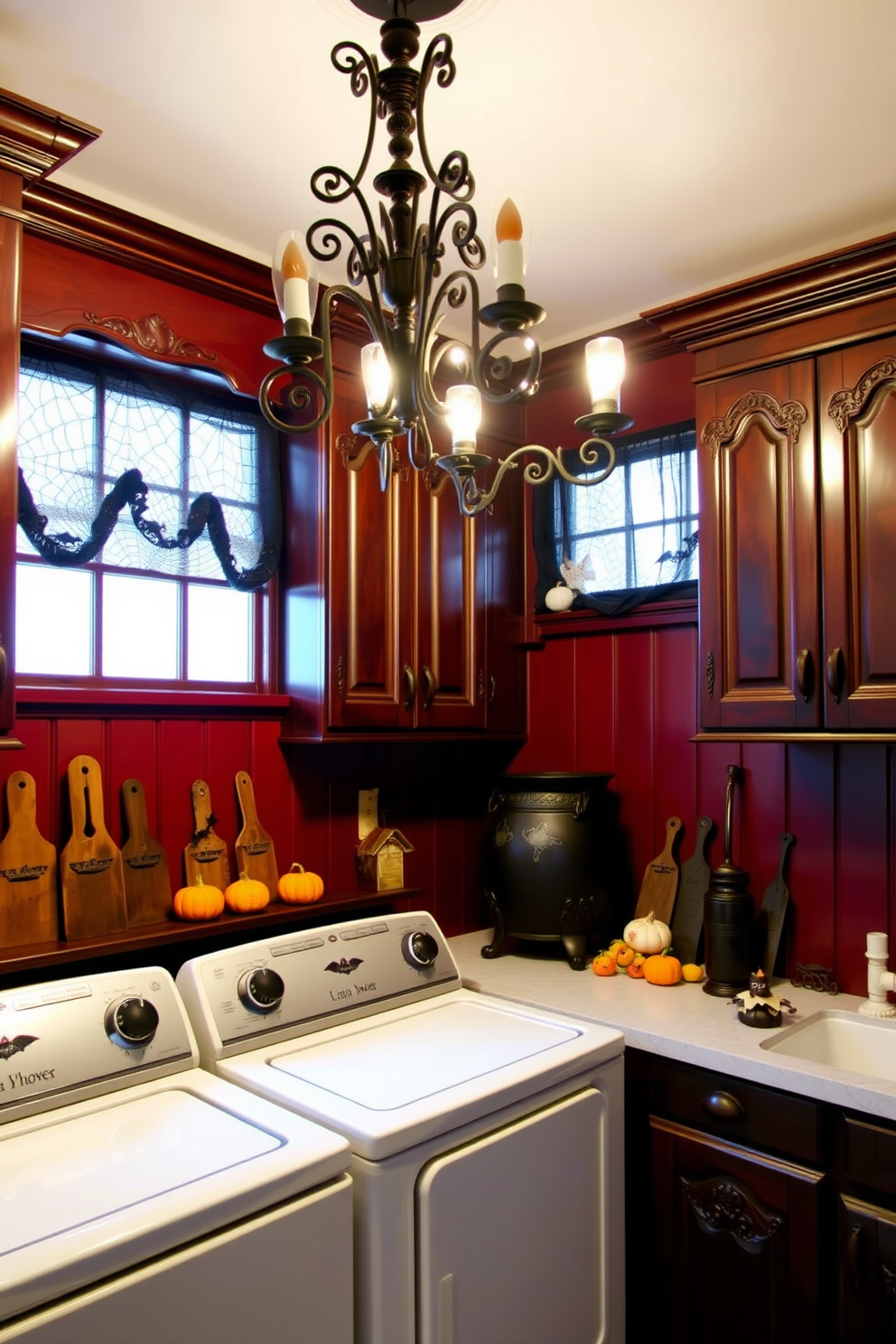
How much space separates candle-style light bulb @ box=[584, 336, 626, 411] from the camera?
4.35 feet

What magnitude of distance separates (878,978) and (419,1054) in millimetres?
1056

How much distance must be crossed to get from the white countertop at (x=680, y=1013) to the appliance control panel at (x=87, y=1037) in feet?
2.69

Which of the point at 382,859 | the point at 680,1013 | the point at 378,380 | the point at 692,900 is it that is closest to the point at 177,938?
the point at 382,859

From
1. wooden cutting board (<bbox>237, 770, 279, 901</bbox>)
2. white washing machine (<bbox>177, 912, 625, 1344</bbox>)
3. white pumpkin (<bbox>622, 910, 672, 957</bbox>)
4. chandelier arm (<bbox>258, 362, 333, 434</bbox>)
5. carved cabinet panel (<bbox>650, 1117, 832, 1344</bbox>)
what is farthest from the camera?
white pumpkin (<bbox>622, 910, 672, 957</bbox>)

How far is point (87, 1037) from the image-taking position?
1604mm

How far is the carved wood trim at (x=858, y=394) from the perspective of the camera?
6.36 ft

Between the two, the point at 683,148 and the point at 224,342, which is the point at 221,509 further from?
the point at 683,148

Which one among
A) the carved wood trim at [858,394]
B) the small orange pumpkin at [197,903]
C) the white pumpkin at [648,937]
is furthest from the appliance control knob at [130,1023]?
the carved wood trim at [858,394]

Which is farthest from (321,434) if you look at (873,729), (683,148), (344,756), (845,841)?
(845,841)

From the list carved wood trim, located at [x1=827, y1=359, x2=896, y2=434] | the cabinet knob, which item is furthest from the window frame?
carved wood trim, located at [x1=827, y1=359, x2=896, y2=434]

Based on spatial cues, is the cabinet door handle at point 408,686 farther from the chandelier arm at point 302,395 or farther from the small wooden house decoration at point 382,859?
the chandelier arm at point 302,395

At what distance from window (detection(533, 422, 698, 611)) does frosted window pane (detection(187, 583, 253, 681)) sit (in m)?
0.94

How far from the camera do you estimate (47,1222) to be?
1180mm

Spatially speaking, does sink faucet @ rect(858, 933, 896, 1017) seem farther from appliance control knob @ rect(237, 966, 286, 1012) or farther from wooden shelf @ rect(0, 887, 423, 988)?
appliance control knob @ rect(237, 966, 286, 1012)
